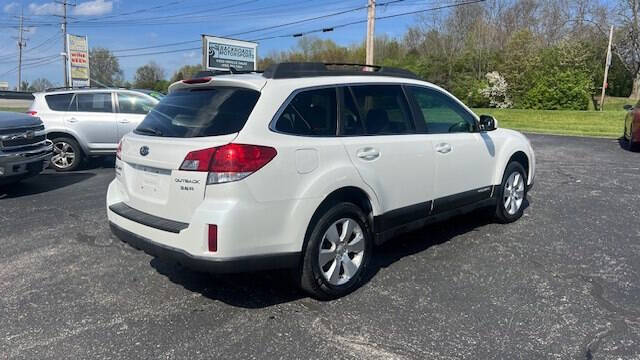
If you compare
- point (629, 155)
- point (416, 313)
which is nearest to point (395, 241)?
point (416, 313)

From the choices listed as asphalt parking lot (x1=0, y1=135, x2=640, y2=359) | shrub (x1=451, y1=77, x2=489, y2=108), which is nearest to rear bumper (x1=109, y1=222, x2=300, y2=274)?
asphalt parking lot (x1=0, y1=135, x2=640, y2=359)

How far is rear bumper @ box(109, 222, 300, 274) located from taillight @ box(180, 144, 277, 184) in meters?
0.52

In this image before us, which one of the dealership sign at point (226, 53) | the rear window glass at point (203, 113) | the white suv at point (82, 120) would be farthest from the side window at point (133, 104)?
the dealership sign at point (226, 53)

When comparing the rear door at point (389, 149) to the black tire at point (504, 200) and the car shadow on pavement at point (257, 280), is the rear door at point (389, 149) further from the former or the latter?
the black tire at point (504, 200)

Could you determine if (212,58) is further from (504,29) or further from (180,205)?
(504,29)

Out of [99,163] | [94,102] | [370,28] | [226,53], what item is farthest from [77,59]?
[94,102]

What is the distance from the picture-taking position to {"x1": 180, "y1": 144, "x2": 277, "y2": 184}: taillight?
10.5ft

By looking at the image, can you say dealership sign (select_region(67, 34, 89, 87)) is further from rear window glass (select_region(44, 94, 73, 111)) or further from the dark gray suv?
the dark gray suv

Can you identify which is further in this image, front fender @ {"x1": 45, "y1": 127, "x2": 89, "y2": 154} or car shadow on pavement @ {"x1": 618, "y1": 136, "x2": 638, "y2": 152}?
car shadow on pavement @ {"x1": 618, "y1": 136, "x2": 638, "y2": 152}

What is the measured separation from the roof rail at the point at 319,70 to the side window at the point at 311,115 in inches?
7.2

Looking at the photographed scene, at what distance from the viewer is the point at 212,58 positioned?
22.2 meters

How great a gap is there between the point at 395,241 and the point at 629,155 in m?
9.56

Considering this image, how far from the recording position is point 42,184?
855 centimetres

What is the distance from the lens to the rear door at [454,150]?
4707 mm
